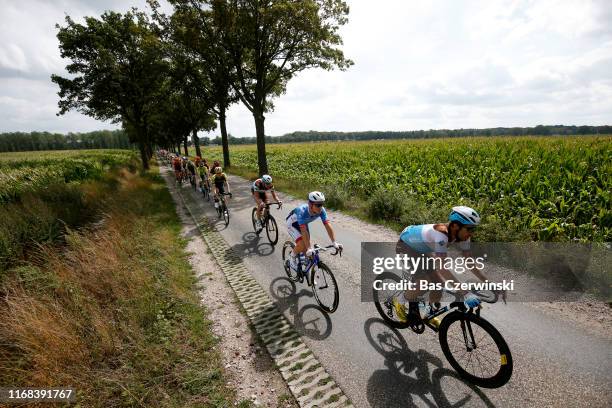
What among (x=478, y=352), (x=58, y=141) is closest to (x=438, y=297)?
(x=478, y=352)

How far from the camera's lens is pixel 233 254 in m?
9.14

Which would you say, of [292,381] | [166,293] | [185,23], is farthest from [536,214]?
[185,23]

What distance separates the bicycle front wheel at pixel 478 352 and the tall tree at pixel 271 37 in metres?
19.5

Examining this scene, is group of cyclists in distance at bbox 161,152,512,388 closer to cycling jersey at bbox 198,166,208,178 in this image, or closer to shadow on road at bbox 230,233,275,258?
shadow on road at bbox 230,233,275,258

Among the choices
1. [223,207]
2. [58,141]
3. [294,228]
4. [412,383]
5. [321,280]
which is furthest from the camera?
[58,141]

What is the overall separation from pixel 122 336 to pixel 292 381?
9.88 feet

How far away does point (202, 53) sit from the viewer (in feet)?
70.3

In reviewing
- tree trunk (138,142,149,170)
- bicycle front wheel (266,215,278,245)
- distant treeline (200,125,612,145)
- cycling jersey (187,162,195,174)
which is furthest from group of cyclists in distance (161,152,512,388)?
distant treeline (200,125,612,145)

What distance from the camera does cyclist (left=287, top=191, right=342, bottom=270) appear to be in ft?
19.4

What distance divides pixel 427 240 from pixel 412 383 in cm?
206

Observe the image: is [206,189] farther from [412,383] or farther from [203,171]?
[412,383]

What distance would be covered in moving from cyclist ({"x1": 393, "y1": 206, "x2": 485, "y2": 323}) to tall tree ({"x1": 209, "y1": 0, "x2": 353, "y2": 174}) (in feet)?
59.6

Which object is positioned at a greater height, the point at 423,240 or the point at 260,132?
the point at 260,132

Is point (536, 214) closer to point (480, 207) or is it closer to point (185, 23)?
point (480, 207)
